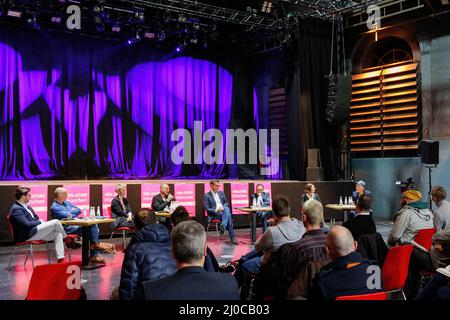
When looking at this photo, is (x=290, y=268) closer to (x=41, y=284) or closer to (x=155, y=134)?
(x=41, y=284)

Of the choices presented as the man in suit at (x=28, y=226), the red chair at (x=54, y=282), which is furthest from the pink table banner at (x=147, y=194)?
the red chair at (x=54, y=282)

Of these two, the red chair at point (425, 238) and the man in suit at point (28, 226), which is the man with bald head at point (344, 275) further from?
the man in suit at point (28, 226)

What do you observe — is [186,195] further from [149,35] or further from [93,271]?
[149,35]

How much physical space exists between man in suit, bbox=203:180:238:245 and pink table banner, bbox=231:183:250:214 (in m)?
1.68

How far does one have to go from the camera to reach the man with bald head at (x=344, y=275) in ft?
8.51

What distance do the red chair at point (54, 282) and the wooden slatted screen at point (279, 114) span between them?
10.7 metres

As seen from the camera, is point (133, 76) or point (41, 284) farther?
point (133, 76)

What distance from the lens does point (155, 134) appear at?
1339 centimetres

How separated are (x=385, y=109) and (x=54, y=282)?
405 inches

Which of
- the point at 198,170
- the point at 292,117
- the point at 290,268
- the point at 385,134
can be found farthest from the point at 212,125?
the point at 290,268

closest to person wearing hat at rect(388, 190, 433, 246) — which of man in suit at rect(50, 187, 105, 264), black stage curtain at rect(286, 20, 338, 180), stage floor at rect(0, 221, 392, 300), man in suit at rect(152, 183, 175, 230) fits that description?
stage floor at rect(0, 221, 392, 300)

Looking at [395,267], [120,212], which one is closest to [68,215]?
[120,212]
